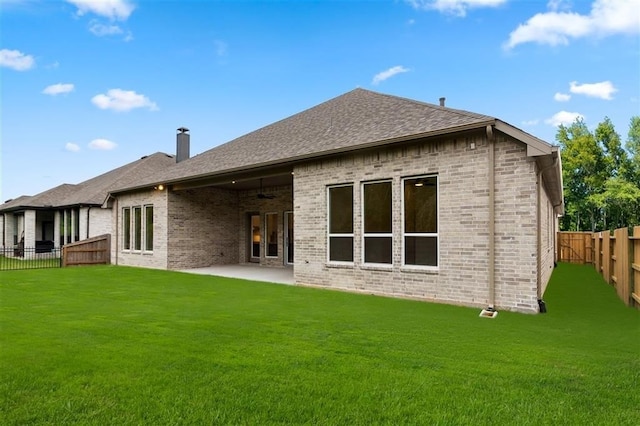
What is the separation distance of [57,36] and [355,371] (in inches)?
647

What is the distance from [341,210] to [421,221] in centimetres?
231

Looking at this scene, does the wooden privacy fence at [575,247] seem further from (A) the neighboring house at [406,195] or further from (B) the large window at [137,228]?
(B) the large window at [137,228]

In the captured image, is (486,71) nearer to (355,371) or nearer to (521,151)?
(521,151)

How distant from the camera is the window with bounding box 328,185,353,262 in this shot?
10.0 metres

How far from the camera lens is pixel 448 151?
8.20m

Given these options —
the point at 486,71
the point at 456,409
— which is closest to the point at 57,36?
the point at 456,409

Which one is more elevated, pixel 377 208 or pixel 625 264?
pixel 377 208

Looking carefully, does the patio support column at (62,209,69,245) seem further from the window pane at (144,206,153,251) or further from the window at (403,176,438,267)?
the window at (403,176,438,267)

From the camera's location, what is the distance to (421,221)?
28.4 feet

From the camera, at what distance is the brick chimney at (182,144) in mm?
20766

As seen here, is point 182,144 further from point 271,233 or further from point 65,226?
point 65,226

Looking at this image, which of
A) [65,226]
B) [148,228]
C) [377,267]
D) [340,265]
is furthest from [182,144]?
[377,267]

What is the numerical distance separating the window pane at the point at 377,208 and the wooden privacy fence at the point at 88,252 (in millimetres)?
14222

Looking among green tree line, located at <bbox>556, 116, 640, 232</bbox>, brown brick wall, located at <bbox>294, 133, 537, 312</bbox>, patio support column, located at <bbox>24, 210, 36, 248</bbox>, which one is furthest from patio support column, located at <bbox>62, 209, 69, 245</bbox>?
green tree line, located at <bbox>556, 116, 640, 232</bbox>
